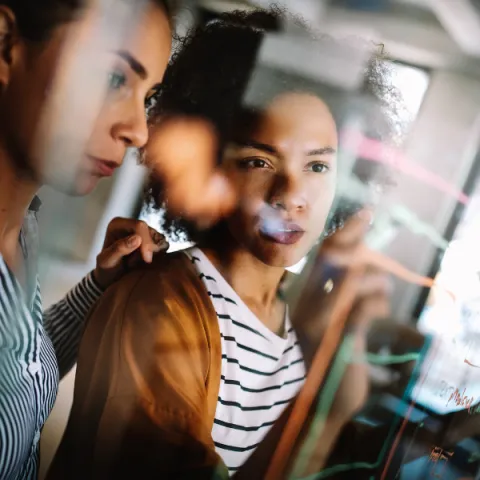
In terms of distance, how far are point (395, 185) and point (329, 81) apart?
0.53ft

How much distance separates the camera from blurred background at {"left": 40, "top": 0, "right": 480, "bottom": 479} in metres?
0.54

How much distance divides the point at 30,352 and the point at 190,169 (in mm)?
245

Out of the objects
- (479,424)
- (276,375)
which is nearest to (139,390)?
(276,375)

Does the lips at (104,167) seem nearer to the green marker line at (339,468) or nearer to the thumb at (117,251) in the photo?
the thumb at (117,251)

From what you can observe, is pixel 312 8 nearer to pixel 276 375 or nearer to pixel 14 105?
pixel 14 105

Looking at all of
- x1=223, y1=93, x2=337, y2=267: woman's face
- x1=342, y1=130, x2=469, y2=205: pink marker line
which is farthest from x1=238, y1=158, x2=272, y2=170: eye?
x1=342, y1=130, x2=469, y2=205: pink marker line

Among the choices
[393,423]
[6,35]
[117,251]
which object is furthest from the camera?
[393,423]

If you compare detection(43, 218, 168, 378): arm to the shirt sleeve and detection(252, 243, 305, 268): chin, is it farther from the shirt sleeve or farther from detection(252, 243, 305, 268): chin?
detection(252, 243, 305, 268): chin

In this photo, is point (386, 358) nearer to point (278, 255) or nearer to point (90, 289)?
point (278, 255)

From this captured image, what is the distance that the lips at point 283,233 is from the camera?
61cm

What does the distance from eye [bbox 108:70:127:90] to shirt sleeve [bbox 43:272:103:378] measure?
0.62ft

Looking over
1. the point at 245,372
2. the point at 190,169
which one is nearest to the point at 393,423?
the point at 245,372

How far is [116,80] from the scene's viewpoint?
19.4 inches

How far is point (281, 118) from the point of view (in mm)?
580
